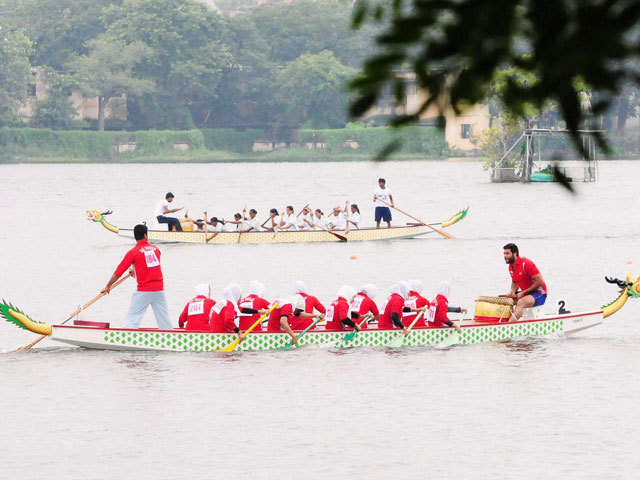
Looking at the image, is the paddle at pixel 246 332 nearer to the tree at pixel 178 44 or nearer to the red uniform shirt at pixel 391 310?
the red uniform shirt at pixel 391 310

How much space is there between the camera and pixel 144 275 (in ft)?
59.1

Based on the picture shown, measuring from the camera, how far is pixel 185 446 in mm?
14328

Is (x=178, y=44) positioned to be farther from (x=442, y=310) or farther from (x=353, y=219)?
(x=442, y=310)

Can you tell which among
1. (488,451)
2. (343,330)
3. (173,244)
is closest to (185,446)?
(488,451)

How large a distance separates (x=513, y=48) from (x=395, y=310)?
43.9 feet

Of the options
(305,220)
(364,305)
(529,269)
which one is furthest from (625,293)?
(305,220)

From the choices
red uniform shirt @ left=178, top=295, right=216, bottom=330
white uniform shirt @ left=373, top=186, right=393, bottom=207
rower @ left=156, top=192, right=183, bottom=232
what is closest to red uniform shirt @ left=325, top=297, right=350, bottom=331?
red uniform shirt @ left=178, top=295, right=216, bottom=330

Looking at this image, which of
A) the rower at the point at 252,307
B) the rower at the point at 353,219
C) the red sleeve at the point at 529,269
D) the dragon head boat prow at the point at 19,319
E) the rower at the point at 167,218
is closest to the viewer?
the dragon head boat prow at the point at 19,319

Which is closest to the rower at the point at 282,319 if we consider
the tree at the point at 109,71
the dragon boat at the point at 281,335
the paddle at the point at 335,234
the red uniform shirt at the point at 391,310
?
the dragon boat at the point at 281,335

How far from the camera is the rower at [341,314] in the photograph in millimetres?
18609

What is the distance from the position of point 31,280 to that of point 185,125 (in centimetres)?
9812

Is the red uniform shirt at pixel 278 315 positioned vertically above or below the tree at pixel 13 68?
below

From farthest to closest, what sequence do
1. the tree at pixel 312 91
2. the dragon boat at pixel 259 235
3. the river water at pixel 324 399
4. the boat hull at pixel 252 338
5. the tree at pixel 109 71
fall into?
1. the tree at pixel 312 91
2. the tree at pixel 109 71
3. the dragon boat at pixel 259 235
4. the boat hull at pixel 252 338
5. the river water at pixel 324 399

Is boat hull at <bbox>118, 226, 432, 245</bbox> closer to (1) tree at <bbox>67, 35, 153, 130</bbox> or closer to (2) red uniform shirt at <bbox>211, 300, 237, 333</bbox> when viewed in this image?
(2) red uniform shirt at <bbox>211, 300, 237, 333</bbox>
